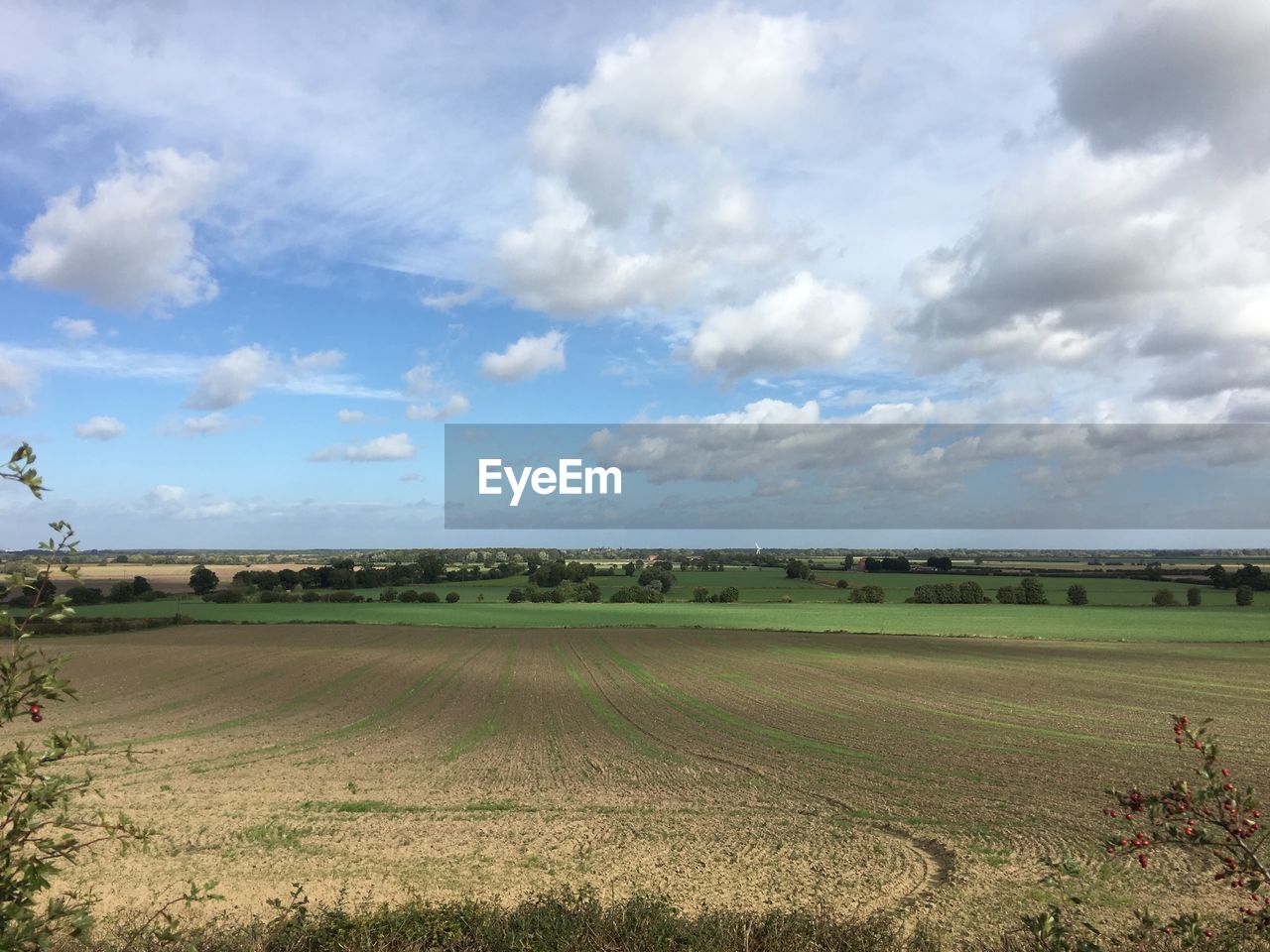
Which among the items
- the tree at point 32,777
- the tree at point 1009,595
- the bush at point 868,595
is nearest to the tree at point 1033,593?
the tree at point 1009,595

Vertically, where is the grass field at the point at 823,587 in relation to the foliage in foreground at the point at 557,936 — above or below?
below

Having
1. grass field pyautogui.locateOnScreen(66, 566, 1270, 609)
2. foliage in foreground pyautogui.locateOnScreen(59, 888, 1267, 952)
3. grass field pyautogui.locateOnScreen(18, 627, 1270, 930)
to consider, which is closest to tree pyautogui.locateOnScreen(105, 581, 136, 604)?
grass field pyautogui.locateOnScreen(66, 566, 1270, 609)

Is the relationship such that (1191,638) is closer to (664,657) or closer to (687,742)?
(664,657)

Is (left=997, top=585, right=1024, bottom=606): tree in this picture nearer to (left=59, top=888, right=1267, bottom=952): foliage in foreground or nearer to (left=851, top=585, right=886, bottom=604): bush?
(left=851, top=585, right=886, bottom=604): bush

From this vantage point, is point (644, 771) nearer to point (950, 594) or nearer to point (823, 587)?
point (950, 594)

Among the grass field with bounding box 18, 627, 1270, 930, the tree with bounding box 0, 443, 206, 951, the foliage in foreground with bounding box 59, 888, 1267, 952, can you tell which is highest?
the tree with bounding box 0, 443, 206, 951

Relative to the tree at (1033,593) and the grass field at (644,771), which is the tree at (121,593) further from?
the tree at (1033,593)

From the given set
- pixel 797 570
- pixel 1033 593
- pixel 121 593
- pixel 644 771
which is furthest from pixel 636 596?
pixel 644 771
